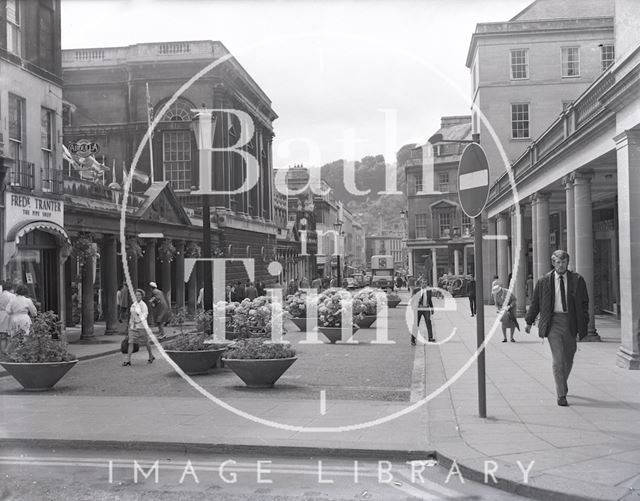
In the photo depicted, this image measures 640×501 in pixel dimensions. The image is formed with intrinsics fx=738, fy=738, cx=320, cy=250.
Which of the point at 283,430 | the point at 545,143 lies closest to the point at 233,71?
the point at 545,143

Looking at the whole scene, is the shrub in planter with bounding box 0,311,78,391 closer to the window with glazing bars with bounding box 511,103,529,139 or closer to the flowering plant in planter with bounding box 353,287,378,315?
the flowering plant in planter with bounding box 353,287,378,315

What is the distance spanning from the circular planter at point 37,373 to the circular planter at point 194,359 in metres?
2.31

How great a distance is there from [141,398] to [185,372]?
312 centimetres

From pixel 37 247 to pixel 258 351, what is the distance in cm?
1182

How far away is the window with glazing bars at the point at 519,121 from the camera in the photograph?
46.6 metres

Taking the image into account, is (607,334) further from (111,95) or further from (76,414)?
(111,95)

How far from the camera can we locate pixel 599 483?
6504 mm

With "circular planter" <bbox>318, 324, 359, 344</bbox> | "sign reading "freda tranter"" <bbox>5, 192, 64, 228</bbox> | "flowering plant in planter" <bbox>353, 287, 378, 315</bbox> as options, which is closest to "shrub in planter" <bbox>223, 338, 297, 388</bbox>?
"circular planter" <bbox>318, 324, 359, 344</bbox>

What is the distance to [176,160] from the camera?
49500mm

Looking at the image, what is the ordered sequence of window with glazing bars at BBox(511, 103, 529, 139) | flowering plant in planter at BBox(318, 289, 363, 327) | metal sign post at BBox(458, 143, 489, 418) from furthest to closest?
window with glazing bars at BBox(511, 103, 529, 139)
flowering plant in planter at BBox(318, 289, 363, 327)
metal sign post at BBox(458, 143, 489, 418)

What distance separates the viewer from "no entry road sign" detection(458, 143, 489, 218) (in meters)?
9.69

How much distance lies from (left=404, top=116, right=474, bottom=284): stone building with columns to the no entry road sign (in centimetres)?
6684

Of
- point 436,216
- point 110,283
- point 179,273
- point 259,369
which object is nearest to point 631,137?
point 259,369

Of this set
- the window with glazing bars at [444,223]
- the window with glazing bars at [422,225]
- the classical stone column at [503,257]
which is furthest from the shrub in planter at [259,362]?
the window with glazing bars at [422,225]
